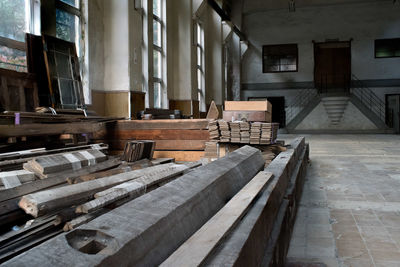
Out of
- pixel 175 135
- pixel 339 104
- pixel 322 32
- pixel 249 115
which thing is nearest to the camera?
pixel 249 115

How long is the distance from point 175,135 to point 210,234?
3966 mm

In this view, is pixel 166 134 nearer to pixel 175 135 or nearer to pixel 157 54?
pixel 175 135

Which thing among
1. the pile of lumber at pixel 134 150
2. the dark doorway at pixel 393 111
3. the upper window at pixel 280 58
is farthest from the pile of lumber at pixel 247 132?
the dark doorway at pixel 393 111

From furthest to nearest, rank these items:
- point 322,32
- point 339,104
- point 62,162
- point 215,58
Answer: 1. point 322,32
2. point 339,104
3. point 215,58
4. point 62,162

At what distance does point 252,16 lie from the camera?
1994cm

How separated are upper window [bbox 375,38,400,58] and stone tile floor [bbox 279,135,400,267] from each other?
15557 mm

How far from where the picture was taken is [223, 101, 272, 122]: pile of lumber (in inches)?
186

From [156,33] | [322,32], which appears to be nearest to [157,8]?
[156,33]

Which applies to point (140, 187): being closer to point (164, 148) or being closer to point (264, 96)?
point (164, 148)

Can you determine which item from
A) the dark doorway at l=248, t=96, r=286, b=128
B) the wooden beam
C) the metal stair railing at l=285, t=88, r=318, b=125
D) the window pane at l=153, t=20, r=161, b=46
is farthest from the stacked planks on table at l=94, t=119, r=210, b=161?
the metal stair railing at l=285, t=88, r=318, b=125

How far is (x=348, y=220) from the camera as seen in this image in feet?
9.64

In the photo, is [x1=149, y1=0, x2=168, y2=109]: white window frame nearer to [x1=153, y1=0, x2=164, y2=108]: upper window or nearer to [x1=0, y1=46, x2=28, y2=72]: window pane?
[x1=153, y1=0, x2=164, y2=108]: upper window

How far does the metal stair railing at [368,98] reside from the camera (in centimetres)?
1862

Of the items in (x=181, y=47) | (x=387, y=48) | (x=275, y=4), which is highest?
(x=275, y=4)
